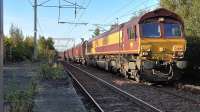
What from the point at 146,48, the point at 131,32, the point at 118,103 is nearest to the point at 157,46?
the point at 146,48

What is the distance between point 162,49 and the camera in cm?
2117

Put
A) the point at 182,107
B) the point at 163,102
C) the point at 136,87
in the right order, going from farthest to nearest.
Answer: the point at 136,87
the point at 163,102
the point at 182,107

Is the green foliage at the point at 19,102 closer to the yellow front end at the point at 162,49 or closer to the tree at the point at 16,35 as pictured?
the yellow front end at the point at 162,49

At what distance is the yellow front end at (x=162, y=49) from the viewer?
21109 millimetres

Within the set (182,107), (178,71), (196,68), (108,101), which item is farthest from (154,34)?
(182,107)

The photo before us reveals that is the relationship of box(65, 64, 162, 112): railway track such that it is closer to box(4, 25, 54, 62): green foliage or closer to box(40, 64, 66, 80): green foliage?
box(40, 64, 66, 80): green foliage

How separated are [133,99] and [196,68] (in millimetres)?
10351

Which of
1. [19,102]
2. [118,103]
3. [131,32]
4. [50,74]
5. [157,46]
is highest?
[131,32]

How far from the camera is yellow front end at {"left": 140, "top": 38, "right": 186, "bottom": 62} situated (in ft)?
69.3

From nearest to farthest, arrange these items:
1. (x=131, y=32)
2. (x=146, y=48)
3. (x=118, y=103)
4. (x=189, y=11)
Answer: (x=118, y=103) → (x=146, y=48) → (x=131, y=32) → (x=189, y=11)

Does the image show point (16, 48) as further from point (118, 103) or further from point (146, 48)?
point (118, 103)

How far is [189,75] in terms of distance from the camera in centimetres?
2619

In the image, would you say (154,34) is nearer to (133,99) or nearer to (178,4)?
(133,99)

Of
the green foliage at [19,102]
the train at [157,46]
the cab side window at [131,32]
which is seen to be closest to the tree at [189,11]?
the train at [157,46]
